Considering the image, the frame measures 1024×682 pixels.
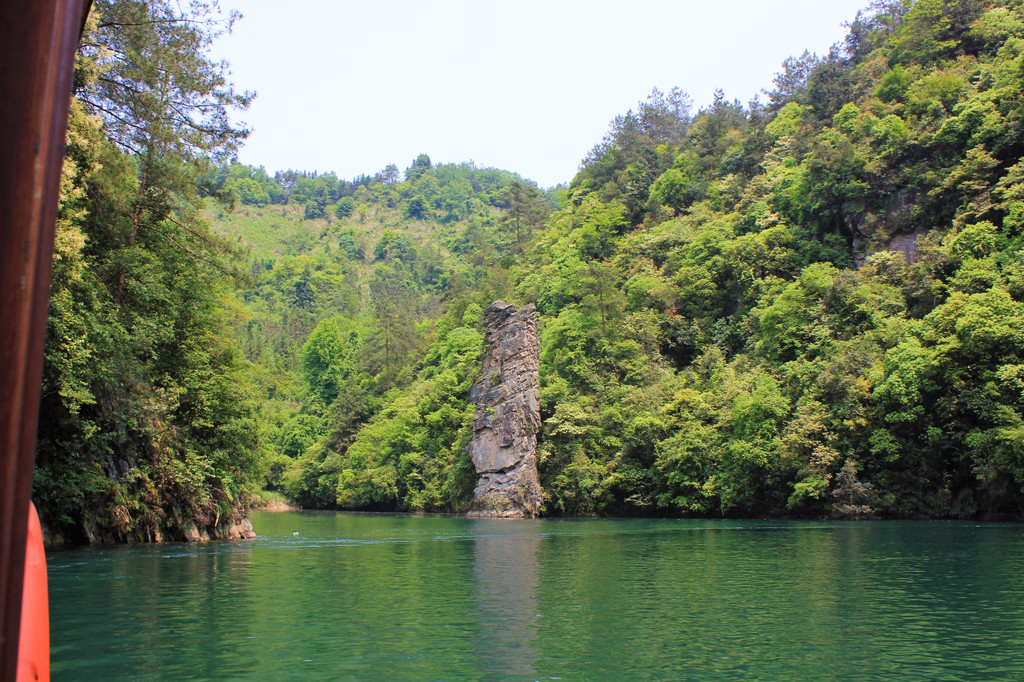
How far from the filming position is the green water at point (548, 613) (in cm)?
1032

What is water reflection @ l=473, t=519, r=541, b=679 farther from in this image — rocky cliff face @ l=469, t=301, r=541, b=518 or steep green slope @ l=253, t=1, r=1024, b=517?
rocky cliff face @ l=469, t=301, r=541, b=518

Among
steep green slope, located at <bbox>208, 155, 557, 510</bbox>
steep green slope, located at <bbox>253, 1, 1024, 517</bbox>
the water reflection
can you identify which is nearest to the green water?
the water reflection

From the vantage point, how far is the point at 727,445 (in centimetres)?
4772

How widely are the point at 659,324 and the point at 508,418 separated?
13849 mm

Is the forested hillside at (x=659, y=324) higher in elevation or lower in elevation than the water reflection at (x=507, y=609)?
higher

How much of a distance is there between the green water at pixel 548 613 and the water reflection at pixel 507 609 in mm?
54

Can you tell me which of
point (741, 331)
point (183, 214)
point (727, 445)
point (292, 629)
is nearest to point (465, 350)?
point (741, 331)

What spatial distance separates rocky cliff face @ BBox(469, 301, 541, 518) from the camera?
5850 centimetres

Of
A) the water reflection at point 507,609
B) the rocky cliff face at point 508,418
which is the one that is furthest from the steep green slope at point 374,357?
the water reflection at point 507,609

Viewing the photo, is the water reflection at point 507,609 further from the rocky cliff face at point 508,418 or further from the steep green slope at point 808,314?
the rocky cliff face at point 508,418

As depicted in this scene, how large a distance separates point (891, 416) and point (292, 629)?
34.9 metres

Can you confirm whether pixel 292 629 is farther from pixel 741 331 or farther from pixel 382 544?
pixel 741 331

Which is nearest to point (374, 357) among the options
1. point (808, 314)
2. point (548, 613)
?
point (808, 314)

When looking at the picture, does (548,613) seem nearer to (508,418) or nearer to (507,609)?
(507,609)
